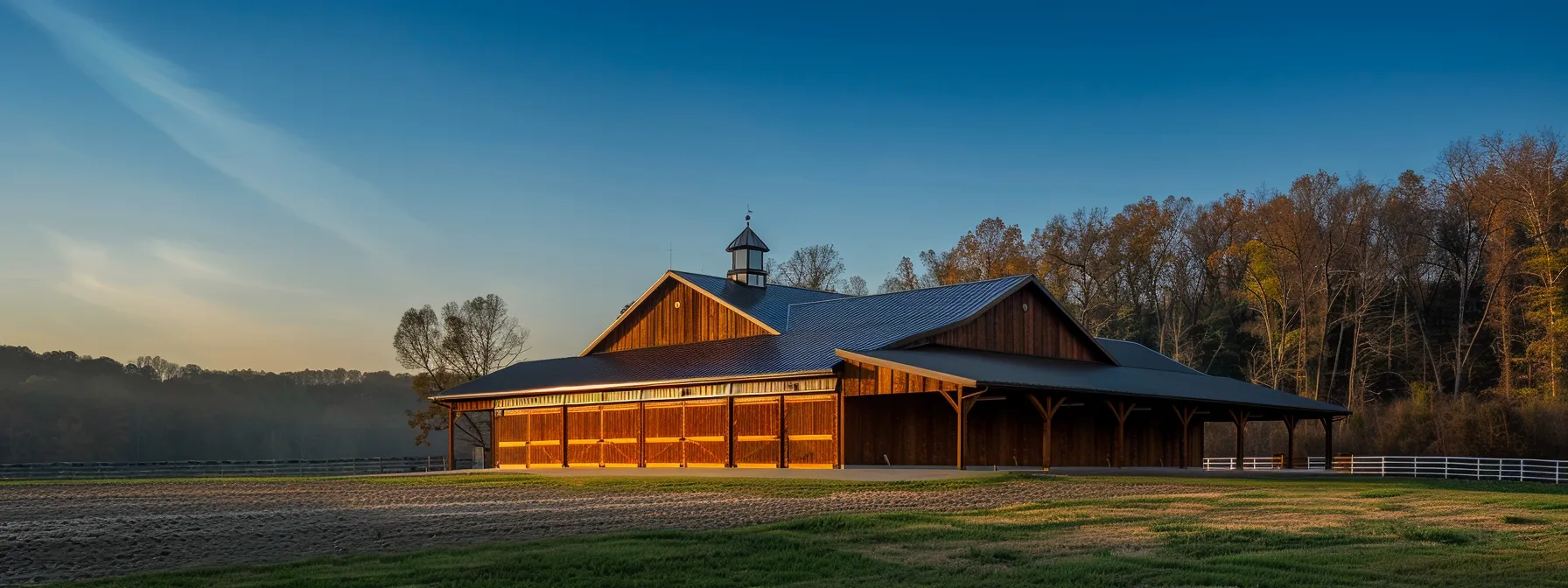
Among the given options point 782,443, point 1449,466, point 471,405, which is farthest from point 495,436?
point 1449,466

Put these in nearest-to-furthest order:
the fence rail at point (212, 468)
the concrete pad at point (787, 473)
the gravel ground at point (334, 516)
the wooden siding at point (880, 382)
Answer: the gravel ground at point (334, 516), the concrete pad at point (787, 473), the wooden siding at point (880, 382), the fence rail at point (212, 468)

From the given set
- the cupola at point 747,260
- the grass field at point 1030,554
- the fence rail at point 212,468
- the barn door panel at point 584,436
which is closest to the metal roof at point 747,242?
the cupola at point 747,260

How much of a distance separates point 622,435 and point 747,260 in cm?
888

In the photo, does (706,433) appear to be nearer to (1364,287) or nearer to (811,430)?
(811,430)

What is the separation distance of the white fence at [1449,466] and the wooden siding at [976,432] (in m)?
3.98

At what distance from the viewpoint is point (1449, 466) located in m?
35.6

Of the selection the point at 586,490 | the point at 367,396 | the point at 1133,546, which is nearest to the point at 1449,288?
the point at 586,490

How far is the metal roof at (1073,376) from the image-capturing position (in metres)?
25.7

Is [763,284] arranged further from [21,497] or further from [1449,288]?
[1449,288]

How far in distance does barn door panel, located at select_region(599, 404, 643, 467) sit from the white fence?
15445mm

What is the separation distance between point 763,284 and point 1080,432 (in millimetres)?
11654

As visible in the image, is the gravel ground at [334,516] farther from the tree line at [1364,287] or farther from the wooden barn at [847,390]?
the tree line at [1364,287]

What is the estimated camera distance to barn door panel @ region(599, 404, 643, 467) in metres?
33.1

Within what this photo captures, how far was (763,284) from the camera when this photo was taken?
40.3 metres
